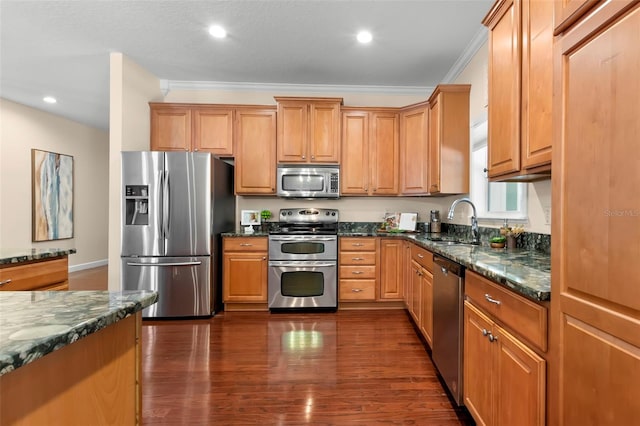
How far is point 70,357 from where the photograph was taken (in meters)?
0.67

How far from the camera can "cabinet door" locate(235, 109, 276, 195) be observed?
376cm

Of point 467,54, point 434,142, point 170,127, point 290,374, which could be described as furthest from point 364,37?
point 290,374

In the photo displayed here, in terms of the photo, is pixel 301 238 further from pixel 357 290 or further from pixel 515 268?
pixel 515 268

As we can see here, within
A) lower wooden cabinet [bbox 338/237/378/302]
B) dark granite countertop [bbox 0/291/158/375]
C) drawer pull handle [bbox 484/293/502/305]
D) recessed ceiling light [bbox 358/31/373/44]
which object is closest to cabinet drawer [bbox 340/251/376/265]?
lower wooden cabinet [bbox 338/237/378/302]

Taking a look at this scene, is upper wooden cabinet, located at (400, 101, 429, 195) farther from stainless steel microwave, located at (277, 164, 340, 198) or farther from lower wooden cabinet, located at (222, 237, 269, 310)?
lower wooden cabinet, located at (222, 237, 269, 310)

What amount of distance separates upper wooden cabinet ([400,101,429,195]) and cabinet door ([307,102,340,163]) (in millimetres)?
827

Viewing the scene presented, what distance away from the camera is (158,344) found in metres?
2.68

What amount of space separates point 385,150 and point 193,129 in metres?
2.43

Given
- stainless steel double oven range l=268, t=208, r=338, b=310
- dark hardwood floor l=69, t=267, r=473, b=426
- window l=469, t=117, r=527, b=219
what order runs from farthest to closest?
stainless steel double oven range l=268, t=208, r=338, b=310
window l=469, t=117, r=527, b=219
dark hardwood floor l=69, t=267, r=473, b=426

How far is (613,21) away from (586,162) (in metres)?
0.36

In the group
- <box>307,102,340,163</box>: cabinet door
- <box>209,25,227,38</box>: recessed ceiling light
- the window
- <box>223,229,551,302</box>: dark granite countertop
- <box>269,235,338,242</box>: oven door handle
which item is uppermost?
<box>209,25,227,38</box>: recessed ceiling light

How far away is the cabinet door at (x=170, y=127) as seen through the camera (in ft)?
12.2

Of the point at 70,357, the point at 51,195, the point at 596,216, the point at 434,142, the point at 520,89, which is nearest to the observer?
the point at 70,357

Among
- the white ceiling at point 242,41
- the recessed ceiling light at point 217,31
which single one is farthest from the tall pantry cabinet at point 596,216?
the recessed ceiling light at point 217,31
